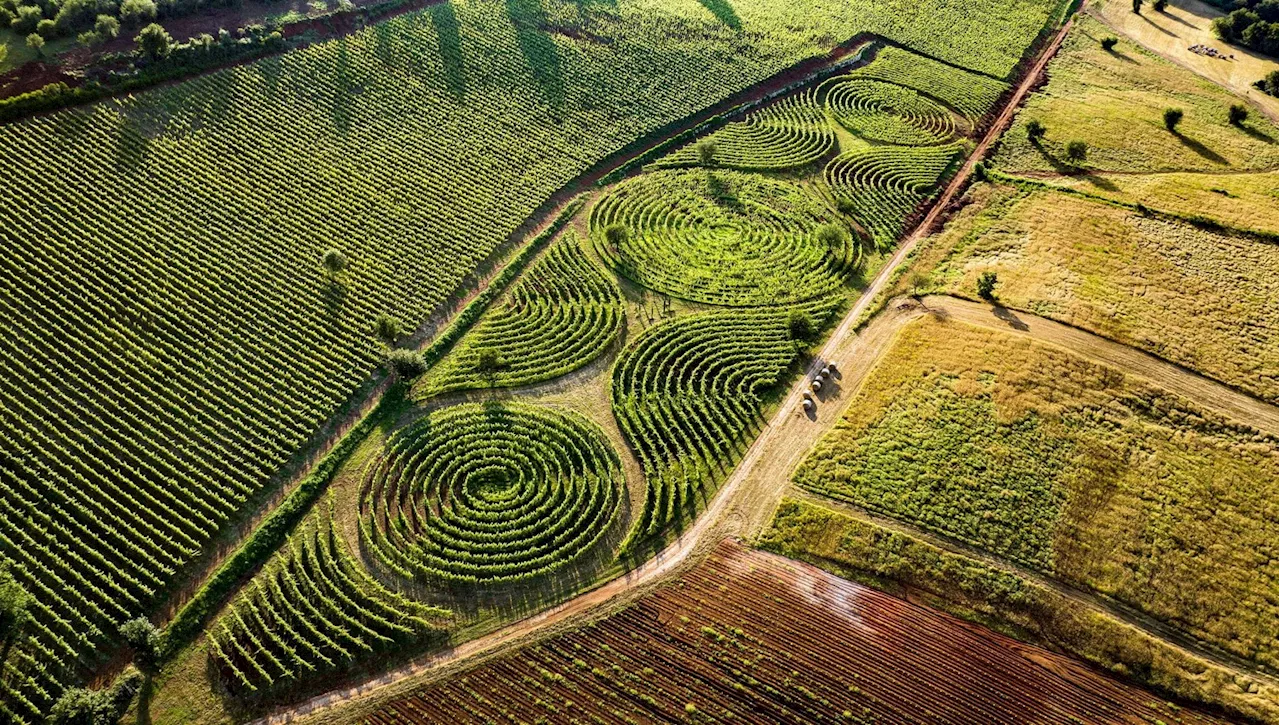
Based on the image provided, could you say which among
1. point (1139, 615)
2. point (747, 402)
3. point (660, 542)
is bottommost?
point (660, 542)

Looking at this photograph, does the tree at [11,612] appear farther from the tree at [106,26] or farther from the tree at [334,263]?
the tree at [106,26]

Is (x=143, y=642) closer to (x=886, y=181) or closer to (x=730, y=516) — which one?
(x=730, y=516)

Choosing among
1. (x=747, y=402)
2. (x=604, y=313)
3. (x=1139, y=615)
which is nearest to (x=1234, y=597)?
(x=1139, y=615)

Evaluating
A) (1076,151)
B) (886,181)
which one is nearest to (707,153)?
(886,181)

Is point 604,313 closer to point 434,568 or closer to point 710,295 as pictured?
point 710,295

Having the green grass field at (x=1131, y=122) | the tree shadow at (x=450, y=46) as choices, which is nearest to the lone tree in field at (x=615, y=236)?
the tree shadow at (x=450, y=46)

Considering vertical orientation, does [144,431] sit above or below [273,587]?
above
